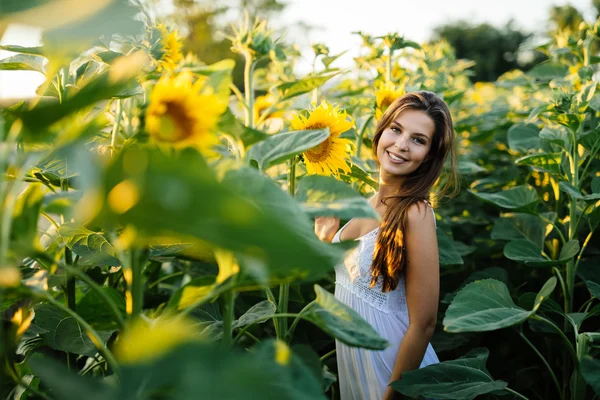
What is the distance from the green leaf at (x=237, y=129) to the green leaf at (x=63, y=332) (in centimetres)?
55

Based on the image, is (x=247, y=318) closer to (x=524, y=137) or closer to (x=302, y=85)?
(x=302, y=85)

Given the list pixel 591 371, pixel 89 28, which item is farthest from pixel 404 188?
pixel 89 28

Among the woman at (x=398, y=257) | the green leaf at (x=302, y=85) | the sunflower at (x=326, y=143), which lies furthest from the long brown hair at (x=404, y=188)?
the green leaf at (x=302, y=85)

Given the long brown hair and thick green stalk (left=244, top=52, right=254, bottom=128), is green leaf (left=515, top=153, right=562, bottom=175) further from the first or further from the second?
thick green stalk (left=244, top=52, right=254, bottom=128)

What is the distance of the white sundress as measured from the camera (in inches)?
48.9

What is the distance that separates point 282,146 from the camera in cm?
71

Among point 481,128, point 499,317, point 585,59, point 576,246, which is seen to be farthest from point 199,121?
point 481,128

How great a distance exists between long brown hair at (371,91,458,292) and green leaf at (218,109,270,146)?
67cm

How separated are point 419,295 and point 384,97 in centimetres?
61

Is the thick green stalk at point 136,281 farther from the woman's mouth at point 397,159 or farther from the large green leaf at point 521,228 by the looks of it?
the large green leaf at point 521,228

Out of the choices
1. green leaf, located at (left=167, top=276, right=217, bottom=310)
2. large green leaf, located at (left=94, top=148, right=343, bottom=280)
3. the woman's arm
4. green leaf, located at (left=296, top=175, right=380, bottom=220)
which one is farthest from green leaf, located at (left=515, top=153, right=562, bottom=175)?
large green leaf, located at (left=94, top=148, right=343, bottom=280)

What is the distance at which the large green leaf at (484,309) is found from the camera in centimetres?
84

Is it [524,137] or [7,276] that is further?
[524,137]

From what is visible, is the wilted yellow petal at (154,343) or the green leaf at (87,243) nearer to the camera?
the wilted yellow petal at (154,343)
